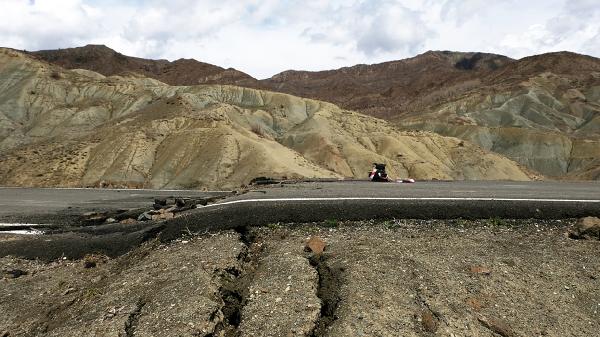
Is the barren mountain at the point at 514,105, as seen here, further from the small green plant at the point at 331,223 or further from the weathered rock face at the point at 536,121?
the small green plant at the point at 331,223

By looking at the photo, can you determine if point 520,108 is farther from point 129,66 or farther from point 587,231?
point 129,66

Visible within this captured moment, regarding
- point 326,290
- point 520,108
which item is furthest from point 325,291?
point 520,108

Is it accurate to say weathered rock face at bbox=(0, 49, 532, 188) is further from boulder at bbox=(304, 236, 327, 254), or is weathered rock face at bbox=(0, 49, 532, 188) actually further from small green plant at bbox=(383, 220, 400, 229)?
boulder at bbox=(304, 236, 327, 254)

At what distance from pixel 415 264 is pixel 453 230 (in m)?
2.22

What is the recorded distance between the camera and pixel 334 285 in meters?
7.61

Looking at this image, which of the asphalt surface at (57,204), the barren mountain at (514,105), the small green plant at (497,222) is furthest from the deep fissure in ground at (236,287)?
the barren mountain at (514,105)

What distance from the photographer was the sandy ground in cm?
689

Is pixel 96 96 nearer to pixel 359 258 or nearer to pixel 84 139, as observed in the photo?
pixel 84 139

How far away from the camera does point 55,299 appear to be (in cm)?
895

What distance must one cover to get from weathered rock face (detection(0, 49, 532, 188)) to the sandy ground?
2436cm

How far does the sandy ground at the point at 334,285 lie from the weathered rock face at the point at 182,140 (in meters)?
24.4

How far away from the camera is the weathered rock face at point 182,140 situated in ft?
136

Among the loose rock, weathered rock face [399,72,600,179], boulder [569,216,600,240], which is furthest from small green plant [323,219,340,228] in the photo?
weathered rock face [399,72,600,179]

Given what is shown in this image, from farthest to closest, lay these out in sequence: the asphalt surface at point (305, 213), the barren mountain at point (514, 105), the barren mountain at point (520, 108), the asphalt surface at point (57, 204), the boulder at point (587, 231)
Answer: the barren mountain at point (514, 105) < the barren mountain at point (520, 108) < the asphalt surface at point (57, 204) < the asphalt surface at point (305, 213) < the boulder at point (587, 231)
